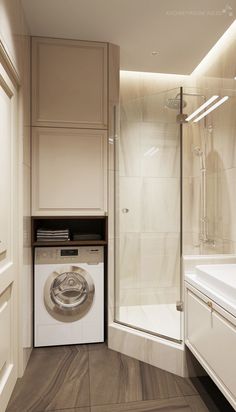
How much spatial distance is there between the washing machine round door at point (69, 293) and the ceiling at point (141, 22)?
81.0 inches

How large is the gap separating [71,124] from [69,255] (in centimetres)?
117

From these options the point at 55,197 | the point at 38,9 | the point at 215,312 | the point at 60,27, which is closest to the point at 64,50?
the point at 60,27

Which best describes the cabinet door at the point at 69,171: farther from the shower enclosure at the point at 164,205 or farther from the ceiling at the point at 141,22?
the ceiling at the point at 141,22

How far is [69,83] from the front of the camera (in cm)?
244

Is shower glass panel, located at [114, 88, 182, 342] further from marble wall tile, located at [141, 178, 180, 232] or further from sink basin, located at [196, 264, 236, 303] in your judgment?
sink basin, located at [196, 264, 236, 303]

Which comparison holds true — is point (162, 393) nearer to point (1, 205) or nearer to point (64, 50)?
point (1, 205)

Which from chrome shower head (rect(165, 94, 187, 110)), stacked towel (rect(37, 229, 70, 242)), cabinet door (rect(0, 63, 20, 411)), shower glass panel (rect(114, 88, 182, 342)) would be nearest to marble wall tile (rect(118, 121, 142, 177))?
shower glass panel (rect(114, 88, 182, 342))

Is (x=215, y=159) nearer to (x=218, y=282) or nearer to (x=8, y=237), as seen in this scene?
(x=218, y=282)

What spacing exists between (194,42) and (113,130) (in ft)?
3.45

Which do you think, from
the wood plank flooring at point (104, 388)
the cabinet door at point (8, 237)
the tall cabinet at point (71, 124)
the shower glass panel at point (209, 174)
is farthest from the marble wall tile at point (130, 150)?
the wood plank flooring at point (104, 388)

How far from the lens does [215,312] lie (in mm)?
1554

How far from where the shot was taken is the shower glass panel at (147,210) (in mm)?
2504

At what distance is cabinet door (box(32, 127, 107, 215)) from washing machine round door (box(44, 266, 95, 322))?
0.56m

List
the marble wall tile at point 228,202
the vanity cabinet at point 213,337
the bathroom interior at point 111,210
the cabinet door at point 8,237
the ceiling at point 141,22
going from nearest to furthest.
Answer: the vanity cabinet at point 213,337 < the cabinet door at point 8,237 < the bathroom interior at point 111,210 < the ceiling at point 141,22 < the marble wall tile at point 228,202
